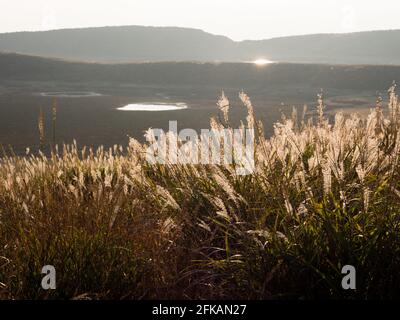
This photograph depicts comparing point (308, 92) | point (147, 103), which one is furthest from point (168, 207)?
point (308, 92)

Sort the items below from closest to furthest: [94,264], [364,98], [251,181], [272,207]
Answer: [94,264], [272,207], [251,181], [364,98]

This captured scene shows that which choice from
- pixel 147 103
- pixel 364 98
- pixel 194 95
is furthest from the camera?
pixel 194 95

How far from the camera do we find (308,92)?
5838cm

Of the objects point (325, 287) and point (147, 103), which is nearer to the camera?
point (325, 287)

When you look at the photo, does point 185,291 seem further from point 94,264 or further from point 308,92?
→ point 308,92

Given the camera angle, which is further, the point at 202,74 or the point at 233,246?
the point at 202,74

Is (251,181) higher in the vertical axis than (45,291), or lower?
higher

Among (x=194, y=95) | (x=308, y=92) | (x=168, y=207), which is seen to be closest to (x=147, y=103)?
(x=194, y=95)

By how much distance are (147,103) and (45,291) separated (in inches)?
1760

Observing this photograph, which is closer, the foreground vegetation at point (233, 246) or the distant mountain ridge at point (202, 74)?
the foreground vegetation at point (233, 246)

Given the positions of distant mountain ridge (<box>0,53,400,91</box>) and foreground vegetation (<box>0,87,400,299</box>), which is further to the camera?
distant mountain ridge (<box>0,53,400,91</box>)

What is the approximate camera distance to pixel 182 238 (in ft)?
12.4

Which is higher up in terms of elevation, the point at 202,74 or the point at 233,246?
the point at 202,74
